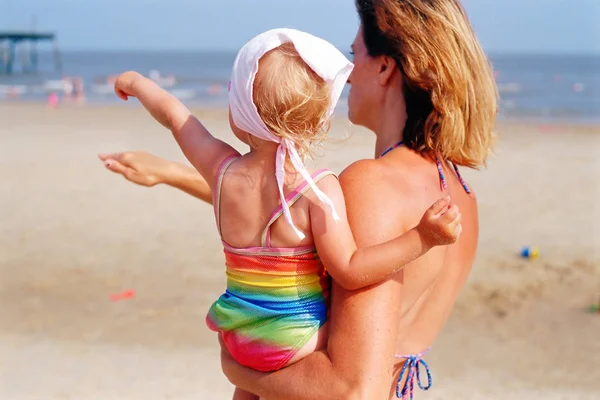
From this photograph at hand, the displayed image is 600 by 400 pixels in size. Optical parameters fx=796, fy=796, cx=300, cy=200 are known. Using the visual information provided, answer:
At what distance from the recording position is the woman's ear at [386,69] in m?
2.30

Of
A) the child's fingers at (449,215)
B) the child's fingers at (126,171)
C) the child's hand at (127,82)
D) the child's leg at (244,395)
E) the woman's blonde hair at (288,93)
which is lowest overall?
the child's leg at (244,395)

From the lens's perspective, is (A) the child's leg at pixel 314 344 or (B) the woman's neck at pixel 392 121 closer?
(A) the child's leg at pixel 314 344

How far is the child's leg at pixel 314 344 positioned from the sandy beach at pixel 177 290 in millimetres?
522

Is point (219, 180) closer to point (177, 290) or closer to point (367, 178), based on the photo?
point (367, 178)

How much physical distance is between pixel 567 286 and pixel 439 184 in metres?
6.02

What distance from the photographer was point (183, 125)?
7.59ft

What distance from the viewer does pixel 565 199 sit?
1146 centimetres

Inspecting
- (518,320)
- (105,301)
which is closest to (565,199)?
(518,320)

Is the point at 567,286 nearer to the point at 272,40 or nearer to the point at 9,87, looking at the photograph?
the point at 272,40

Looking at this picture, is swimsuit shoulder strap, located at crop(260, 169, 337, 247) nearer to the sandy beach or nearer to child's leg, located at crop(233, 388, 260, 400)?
the sandy beach

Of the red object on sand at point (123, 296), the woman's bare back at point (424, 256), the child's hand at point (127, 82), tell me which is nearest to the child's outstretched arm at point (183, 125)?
the child's hand at point (127, 82)

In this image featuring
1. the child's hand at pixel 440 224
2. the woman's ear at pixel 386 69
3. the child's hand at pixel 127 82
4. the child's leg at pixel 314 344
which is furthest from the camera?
the child's hand at pixel 127 82

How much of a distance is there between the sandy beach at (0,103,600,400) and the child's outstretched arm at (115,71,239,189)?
0.34m

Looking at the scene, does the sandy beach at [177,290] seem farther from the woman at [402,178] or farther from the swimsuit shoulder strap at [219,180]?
the swimsuit shoulder strap at [219,180]
